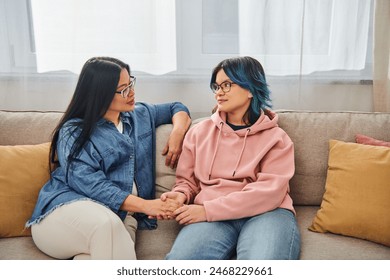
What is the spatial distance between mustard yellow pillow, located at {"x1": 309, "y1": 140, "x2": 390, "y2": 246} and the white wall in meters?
0.48

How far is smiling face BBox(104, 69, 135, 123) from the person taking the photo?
56.4 inches

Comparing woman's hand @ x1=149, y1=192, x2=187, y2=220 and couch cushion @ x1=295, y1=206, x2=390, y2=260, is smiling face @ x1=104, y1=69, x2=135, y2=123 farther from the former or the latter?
couch cushion @ x1=295, y1=206, x2=390, y2=260

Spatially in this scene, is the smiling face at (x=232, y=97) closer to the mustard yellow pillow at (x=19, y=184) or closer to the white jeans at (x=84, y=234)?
the white jeans at (x=84, y=234)

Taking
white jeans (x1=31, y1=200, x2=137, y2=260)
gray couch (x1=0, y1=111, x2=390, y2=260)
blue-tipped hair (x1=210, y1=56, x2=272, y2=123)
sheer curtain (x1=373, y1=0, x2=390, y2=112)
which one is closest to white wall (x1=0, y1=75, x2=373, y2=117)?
sheer curtain (x1=373, y1=0, x2=390, y2=112)

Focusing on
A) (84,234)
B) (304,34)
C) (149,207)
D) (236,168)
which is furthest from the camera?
(304,34)

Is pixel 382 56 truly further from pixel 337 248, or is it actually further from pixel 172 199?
pixel 172 199

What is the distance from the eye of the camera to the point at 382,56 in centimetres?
187

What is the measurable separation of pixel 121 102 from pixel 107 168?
0.22 metres

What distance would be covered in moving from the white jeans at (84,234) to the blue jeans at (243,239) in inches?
6.0

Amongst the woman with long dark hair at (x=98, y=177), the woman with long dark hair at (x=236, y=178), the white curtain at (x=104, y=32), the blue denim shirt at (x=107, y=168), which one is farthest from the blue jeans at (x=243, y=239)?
the white curtain at (x=104, y=32)

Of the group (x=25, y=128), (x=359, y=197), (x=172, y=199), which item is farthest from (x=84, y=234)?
(x=359, y=197)
